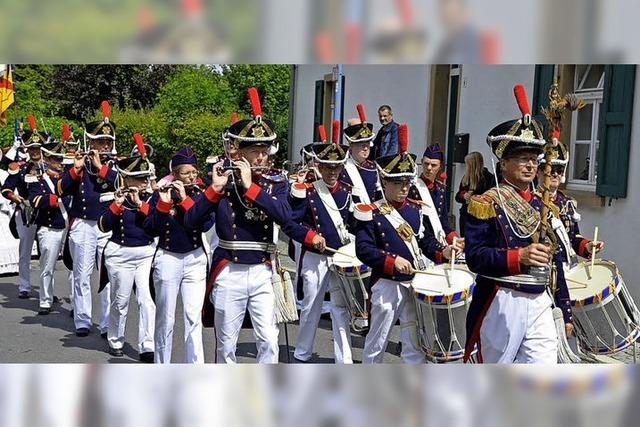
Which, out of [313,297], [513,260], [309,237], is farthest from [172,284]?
[513,260]

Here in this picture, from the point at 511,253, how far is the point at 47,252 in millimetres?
6122

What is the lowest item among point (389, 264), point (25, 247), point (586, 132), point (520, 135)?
point (25, 247)

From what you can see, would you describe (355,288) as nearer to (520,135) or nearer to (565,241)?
(565,241)

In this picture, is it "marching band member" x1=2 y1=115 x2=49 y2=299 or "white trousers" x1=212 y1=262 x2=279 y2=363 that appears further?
"marching band member" x1=2 y1=115 x2=49 y2=299

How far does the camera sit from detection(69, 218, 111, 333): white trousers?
8.40 m

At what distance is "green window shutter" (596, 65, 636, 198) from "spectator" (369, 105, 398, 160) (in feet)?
7.32

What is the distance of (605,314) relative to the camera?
18.6 ft

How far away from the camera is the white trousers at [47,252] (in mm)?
9234

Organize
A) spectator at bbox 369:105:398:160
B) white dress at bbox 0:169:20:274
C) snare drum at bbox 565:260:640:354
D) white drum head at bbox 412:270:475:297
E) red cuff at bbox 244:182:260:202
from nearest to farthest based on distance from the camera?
A: red cuff at bbox 244:182:260:202
white drum head at bbox 412:270:475:297
snare drum at bbox 565:260:640:354
spectator at bbox 369:105:398:160
white dress at bbox 0:169:20:274

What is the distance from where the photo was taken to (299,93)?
1983 centimetres

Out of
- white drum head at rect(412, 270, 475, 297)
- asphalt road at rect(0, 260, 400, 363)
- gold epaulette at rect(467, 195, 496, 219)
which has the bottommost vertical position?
asphalt road at rect(0, 260, 400, 363)

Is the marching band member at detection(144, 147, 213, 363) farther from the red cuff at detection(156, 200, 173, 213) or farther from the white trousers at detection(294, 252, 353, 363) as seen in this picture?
the white trousers at detection(294, 252, 353, 363)

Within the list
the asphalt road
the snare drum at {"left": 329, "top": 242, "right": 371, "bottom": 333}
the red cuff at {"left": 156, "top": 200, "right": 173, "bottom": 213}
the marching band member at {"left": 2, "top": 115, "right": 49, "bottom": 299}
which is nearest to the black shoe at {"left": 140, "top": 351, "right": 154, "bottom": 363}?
the asphalt road

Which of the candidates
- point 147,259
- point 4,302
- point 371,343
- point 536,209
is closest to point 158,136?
point 4,302
